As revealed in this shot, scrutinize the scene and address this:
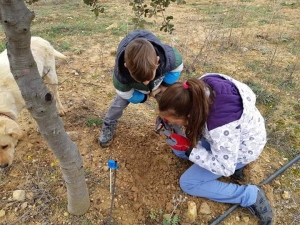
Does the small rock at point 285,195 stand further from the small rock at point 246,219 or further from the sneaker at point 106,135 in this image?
the sneaker at point 106,135

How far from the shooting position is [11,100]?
280cm

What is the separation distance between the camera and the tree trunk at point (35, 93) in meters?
1.19

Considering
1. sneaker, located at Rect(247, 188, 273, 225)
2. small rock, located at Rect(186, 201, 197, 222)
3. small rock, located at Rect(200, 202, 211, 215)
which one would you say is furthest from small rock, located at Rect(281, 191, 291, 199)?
small rock, located at Rect(186, 201, 197, 222)

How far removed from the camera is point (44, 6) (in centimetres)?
891

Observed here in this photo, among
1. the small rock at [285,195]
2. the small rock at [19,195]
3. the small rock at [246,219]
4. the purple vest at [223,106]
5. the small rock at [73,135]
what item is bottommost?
the small rock at [246,219]

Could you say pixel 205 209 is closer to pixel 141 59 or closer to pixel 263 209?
pixel 263 209

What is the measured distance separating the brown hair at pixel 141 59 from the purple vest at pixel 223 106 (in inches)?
18.1

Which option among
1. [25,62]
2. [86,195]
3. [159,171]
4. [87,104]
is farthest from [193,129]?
[87,104]

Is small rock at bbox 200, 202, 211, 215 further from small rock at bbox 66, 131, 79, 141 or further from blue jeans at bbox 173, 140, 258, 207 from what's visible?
small rock at bbox 66, 131, 79, 141

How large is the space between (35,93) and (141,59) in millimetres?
810

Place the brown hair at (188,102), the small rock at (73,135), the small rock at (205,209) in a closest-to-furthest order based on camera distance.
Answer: the brown hair at (188,102), the small rock at (205,209), the small rock at (73,135)

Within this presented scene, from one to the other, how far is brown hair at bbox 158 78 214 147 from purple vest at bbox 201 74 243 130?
7 centimetres

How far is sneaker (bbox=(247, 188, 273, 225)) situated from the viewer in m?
2.28

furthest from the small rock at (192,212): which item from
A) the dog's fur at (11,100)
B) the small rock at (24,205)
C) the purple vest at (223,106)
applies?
the dog's fur at (11,100)
